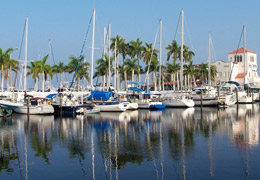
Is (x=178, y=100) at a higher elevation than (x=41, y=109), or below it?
higher

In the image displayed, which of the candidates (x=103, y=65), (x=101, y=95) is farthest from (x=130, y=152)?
(x=103, y=65)

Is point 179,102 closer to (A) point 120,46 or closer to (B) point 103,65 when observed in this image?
(B) point 103,65

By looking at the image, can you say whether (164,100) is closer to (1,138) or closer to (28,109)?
(28,109)

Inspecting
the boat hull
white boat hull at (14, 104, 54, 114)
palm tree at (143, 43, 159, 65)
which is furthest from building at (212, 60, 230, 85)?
white boat hull at (14, 104, 54, 114)

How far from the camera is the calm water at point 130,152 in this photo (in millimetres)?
20219

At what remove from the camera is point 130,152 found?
25625mm

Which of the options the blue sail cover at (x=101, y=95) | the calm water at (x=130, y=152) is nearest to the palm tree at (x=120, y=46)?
the blue sail cover at (x=101, y=95)

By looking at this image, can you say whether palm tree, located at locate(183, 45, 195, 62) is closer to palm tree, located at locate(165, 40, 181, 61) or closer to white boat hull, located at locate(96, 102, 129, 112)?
palm tree, located at locate(165, 40, 181, 61)

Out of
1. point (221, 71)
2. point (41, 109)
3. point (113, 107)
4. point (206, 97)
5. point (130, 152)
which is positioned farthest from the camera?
point (221, 71)

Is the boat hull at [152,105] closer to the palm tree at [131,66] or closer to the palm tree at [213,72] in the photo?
the palm tree at [131,66]

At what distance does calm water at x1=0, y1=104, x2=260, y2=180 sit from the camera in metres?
20.2

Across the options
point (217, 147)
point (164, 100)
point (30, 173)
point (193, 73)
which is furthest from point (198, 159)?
point (193, 73)

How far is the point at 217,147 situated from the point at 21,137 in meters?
17.3

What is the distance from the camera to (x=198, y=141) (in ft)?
101
